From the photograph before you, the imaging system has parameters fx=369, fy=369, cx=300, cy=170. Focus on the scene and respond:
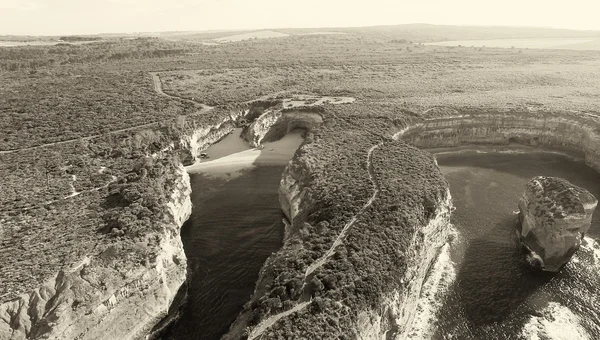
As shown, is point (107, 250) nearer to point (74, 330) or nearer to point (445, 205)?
point (74, 330)

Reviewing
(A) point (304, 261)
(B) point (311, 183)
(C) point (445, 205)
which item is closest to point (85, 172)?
(B) point (311, 183)

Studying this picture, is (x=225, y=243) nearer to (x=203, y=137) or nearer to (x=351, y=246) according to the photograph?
(x=351, y=246)

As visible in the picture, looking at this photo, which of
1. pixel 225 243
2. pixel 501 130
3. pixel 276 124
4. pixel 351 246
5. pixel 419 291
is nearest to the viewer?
pixel 351 246

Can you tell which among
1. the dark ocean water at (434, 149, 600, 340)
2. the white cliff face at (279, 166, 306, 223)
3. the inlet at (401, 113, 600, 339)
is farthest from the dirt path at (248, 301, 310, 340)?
the white cliff face at (279, 166, 306, 223)

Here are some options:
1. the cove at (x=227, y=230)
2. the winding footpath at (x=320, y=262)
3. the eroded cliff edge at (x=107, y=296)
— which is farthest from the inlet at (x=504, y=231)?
the eroded cliff edge at (x=107, y=296)

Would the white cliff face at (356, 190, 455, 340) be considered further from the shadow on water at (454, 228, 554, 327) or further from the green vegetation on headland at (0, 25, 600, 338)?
the shadow on water at (454, 228, 554, 327)

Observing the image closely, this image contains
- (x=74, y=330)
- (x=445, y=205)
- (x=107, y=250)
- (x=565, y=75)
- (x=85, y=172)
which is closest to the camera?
(x=74, y=330)

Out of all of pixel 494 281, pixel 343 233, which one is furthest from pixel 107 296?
pixel 494 281
